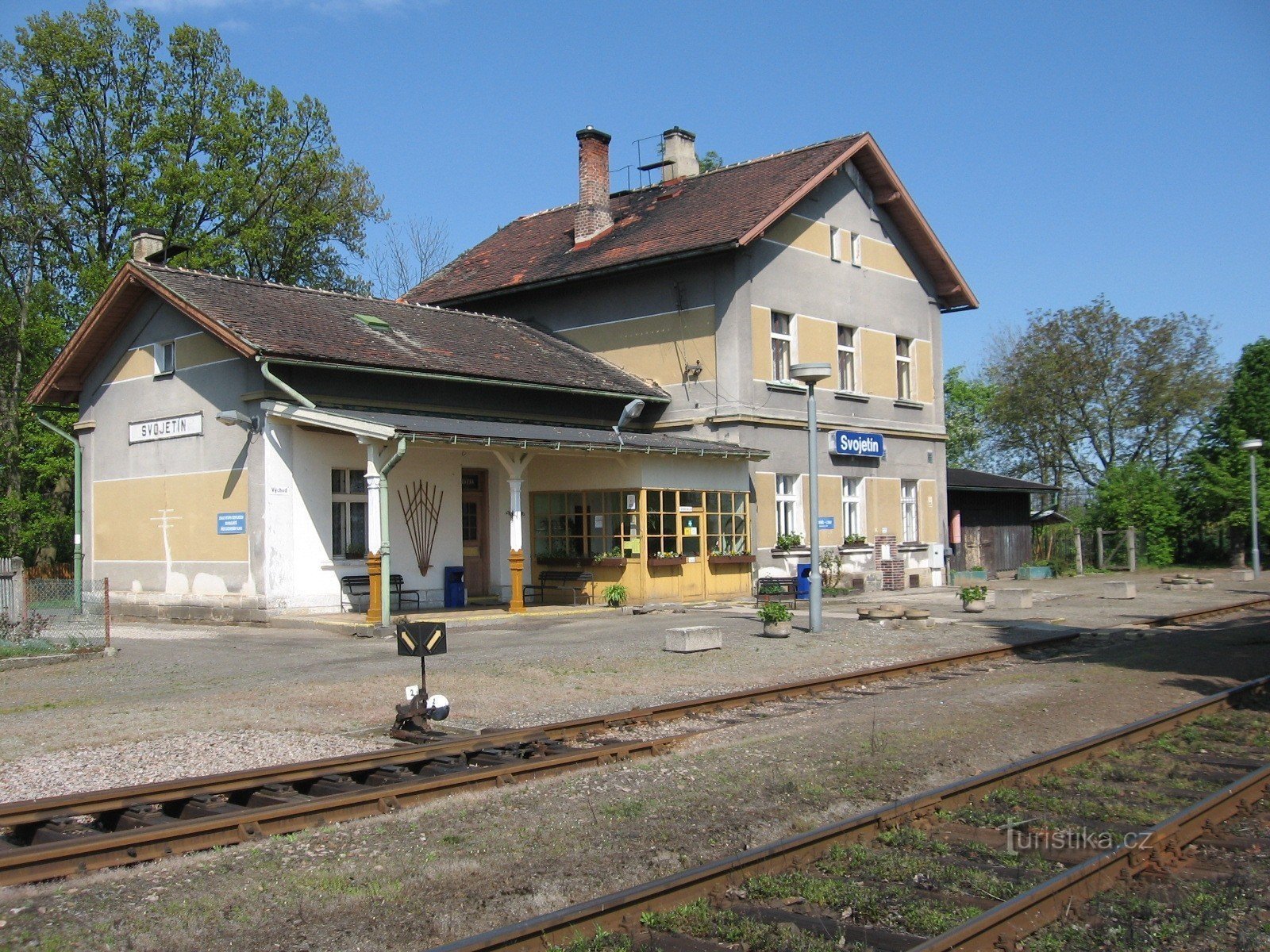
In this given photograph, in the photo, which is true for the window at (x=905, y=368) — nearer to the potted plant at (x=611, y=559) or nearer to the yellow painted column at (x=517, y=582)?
the potted plant at (x=611, y=559)

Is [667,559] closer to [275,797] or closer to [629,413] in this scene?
[629,413]

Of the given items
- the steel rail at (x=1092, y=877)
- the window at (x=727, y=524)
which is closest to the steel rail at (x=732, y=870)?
the steel rail at (x=1092, y=877)

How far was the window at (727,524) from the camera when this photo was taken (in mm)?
22672

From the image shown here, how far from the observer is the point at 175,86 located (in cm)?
3525

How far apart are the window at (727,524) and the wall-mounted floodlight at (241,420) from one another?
27.9 ft

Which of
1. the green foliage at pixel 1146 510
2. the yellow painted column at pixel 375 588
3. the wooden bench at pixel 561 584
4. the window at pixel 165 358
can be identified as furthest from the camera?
the green foliage at pixel 1146 510

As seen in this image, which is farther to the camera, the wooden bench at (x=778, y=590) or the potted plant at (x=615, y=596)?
the wooden bench at (x=778, y=590)

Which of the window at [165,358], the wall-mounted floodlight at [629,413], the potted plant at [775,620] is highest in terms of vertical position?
the window at [165,358]

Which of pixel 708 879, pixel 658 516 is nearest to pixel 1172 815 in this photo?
pixel 708 879

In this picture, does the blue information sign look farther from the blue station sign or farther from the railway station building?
the blue station sign

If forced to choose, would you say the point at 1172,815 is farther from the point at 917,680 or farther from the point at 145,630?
the point at 145,630

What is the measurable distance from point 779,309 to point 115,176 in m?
21.5

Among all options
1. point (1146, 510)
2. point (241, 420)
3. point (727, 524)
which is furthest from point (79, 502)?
point (1146, 510)

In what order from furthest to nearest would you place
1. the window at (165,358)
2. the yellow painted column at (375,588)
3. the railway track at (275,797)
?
the window at (165,358)
the yellow painted column at (375,588)
the railway track at (275,797)
